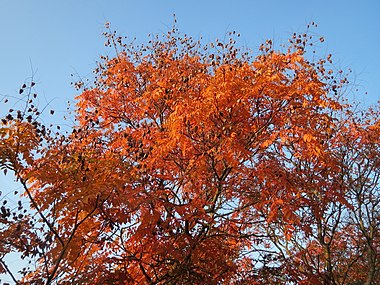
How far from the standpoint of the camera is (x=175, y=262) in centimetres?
728

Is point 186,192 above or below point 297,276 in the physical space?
above

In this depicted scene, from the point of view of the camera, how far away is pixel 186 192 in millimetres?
8320

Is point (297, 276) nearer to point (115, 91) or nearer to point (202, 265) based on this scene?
point (202, 265)

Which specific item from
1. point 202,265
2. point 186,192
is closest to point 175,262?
point 202,265

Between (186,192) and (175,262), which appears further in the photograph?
(186,192)

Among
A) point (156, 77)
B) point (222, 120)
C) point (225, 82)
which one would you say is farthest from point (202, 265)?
point (156, 77)

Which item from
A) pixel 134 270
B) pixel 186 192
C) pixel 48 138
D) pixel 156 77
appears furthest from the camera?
→ pixel 156 77

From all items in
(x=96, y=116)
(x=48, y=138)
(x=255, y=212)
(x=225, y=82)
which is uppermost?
(x=96, y=116)

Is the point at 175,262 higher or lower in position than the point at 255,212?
lower

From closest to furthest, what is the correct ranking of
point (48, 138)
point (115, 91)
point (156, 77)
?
point (48, 138), point (156, 77), point (115, 91)

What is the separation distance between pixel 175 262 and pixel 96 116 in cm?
469

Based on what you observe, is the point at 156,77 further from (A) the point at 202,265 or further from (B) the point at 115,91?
(A) the point at 202,265

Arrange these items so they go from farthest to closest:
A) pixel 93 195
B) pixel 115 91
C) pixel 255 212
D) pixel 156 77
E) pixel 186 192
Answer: pixel 115 91, pixel 156 77, pixel 255 212, pixel 186 192, pixel 93 195

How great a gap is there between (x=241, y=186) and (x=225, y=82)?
2160mm
